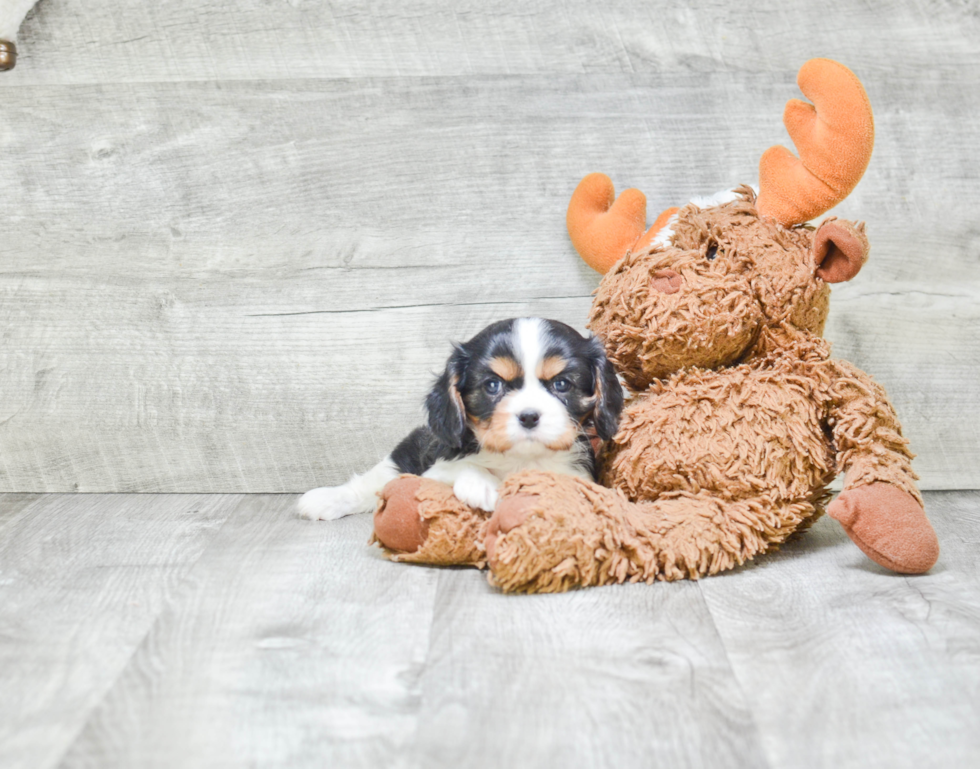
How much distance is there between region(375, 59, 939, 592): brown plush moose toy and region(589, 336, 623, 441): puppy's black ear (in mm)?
43

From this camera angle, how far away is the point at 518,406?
179cm

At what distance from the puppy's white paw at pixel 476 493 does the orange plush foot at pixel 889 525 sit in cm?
65

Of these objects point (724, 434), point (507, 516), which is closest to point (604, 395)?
point (724, 434)

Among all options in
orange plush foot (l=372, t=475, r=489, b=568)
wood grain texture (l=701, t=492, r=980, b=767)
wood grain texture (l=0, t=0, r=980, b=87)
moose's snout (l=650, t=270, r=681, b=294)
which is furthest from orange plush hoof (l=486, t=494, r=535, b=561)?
wood grain texture (l=0, t=0, r=980, b=87)

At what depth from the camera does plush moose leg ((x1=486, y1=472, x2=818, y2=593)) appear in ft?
5.38

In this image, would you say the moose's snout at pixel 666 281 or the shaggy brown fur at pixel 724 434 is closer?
the shaggy brown fur at pixel 724 434

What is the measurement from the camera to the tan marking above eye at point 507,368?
1834 millimetres

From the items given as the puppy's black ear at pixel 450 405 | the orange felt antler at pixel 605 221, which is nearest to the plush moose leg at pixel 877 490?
the orange felt antler at pixel 605 221

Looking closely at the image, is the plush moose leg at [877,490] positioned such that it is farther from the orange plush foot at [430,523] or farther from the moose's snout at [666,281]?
the orange plush foot at [430,523]

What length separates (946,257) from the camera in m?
2.45

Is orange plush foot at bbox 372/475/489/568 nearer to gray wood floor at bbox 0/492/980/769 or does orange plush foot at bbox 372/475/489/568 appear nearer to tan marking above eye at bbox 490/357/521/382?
gray wood floor at bbox 0/492/980/769

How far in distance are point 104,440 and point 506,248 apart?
1246 millimetres

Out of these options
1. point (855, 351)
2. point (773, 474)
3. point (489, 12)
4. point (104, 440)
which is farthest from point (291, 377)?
point (855, 351)

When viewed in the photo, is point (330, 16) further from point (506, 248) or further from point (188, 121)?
point (506, 248)
